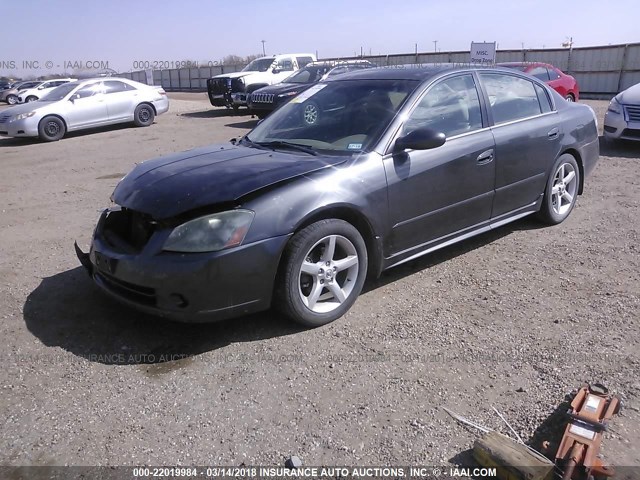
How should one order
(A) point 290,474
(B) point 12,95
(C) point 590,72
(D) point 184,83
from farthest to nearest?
(D) point 184,83
(B) point 12,95
(C) point 590,72
(A) point 290,474

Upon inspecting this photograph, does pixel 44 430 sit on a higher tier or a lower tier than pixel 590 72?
lower

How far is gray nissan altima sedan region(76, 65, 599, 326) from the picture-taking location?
3.26m

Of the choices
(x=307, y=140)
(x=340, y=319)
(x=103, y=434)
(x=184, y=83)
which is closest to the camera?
(x=103, y=434)

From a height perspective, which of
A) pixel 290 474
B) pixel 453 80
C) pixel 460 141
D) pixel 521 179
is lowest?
pixel 290 474

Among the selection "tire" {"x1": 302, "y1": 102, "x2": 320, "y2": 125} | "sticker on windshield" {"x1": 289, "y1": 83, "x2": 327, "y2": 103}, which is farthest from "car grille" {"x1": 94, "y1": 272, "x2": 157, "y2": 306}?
"sticker on windshield" {"x1": 289, "y1": 83, "x2": 327, "y2": 103}

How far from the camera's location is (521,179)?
191 inches

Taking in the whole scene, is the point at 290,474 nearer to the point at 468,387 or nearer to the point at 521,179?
the point at 468,387

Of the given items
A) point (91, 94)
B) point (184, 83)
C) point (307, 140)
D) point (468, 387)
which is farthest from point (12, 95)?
point (468, 387)

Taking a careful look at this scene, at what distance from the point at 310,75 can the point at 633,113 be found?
9.19 m

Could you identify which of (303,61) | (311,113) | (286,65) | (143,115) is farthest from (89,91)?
(311,113)

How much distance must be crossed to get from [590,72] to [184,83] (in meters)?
30.8

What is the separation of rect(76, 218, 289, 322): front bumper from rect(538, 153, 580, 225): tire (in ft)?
10.2

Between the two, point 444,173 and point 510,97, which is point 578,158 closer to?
point 510,97

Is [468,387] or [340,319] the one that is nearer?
[468,387]
